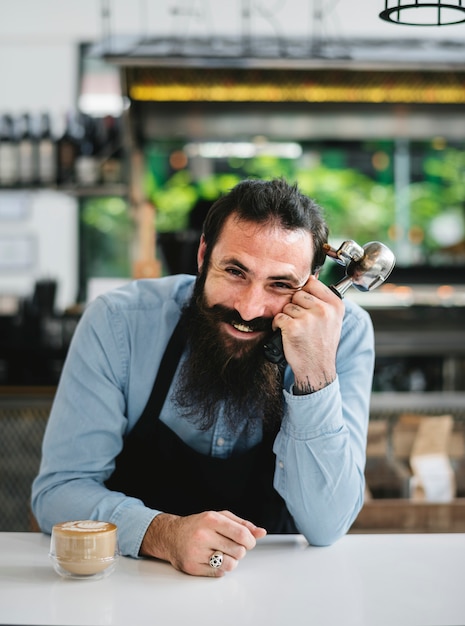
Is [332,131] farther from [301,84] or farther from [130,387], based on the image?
[130,387]

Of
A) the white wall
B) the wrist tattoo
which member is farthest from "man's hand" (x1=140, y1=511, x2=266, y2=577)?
the white wall

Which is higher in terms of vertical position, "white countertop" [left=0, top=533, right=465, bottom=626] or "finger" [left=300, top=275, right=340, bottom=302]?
"finger" [left=300, top=275, right=340, bottom=302]

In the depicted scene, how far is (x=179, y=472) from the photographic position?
1.67 m

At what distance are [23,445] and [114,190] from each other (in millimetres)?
2080

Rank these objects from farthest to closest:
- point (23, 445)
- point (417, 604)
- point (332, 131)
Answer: point (332, 131)
point (23, 445)
point (417, 604)

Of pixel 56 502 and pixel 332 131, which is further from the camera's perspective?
pixel 332 131

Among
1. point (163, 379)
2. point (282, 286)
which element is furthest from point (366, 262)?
point (163, 379)

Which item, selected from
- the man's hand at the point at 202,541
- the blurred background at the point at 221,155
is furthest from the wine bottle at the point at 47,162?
the man's hand at the point at 202,541

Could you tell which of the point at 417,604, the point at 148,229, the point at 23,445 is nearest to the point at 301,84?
the point at 148,229

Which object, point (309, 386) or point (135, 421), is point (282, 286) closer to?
point (309, 386)

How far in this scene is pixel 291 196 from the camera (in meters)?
1.63

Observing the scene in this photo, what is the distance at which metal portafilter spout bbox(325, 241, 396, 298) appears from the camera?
156 cm

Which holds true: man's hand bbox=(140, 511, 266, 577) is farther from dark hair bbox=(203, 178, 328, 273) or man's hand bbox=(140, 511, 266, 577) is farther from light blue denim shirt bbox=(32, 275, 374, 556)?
dark hair bbox=(203, 178, 328, 273)

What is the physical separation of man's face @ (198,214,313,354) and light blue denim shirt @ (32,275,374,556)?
14 centimetres
